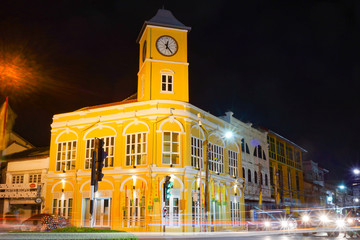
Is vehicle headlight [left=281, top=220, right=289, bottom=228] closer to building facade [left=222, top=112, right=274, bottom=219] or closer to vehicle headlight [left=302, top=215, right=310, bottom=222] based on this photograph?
vehicle headlight [left=302, top=215, right=310, bottom=222]

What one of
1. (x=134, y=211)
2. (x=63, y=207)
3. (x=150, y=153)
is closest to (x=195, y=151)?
(x=150, y=153)

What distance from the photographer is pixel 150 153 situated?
30.5 metres

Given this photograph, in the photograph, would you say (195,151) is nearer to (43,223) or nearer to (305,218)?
(305,218)

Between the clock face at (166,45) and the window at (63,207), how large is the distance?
15.6m

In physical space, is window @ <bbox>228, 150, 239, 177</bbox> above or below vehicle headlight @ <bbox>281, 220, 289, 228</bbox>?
above

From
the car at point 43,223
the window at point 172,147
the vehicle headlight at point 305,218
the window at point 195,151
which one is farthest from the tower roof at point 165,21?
the vehicle headlight at point 305,218

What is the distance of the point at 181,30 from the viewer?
3578cm

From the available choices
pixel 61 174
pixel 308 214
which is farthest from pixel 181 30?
pixel 308 214

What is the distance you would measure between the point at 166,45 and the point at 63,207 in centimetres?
1710

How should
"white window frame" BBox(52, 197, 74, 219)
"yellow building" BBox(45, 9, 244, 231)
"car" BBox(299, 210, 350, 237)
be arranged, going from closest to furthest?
"car" BBox(299, 210, 350, 237), "yellow building" BBox(45, 9, 244, 231), "white window frame" BBox(52, 197, 74, 219)

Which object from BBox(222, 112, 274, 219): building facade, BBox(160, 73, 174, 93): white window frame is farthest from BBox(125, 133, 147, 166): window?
BBox(222, 112, 274, 219): building facade

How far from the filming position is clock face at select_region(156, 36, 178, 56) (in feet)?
115

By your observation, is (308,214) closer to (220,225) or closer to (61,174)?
(220,225)

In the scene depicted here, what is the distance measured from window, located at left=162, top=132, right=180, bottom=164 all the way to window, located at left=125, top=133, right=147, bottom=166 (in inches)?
64.9
